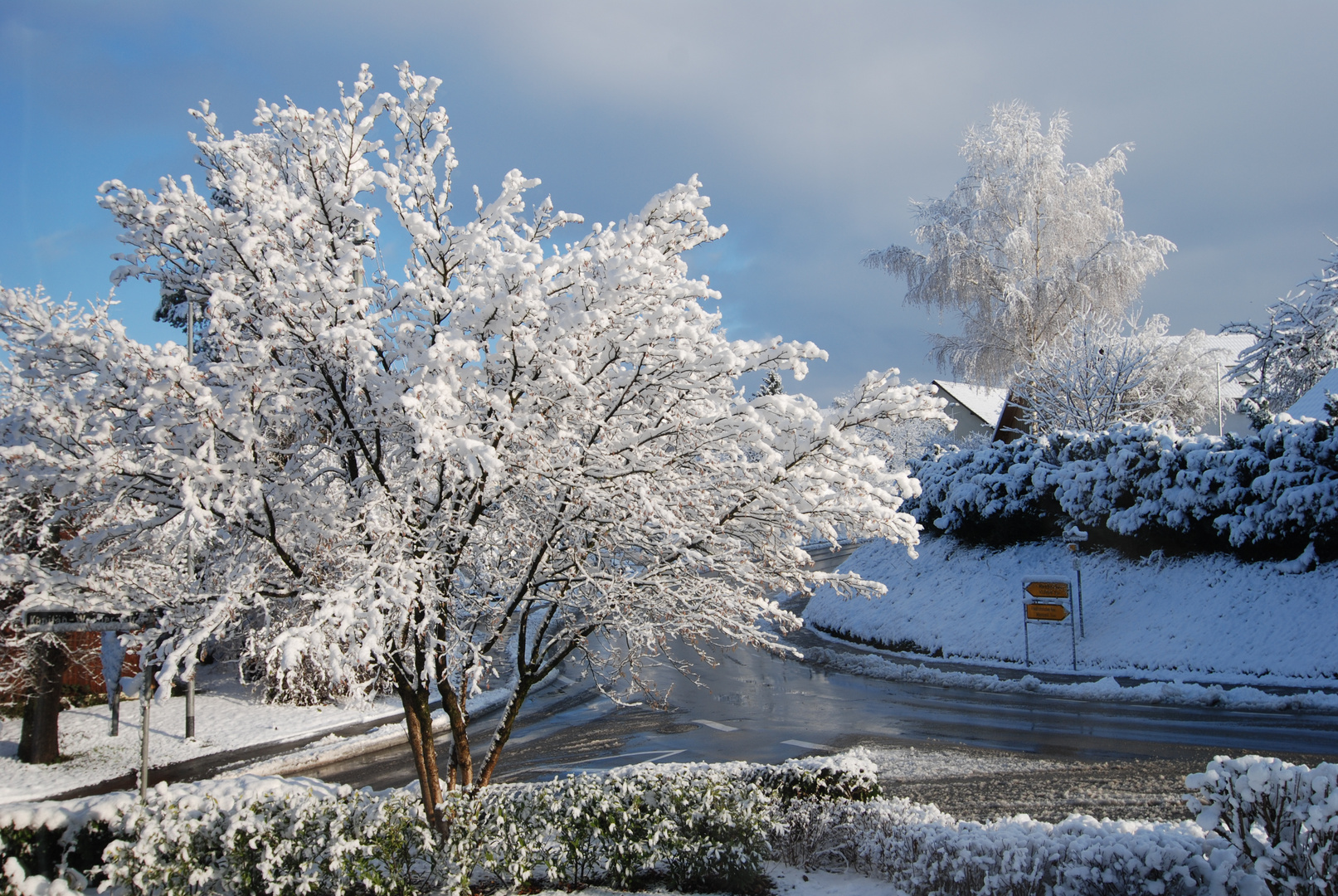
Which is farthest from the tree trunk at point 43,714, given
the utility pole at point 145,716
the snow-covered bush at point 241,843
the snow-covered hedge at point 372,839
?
the snow-covered bush at point 241,843

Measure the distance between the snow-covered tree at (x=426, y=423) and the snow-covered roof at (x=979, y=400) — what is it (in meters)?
42.7

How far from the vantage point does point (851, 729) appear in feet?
39.6

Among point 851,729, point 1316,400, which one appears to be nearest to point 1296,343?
point 1316,400

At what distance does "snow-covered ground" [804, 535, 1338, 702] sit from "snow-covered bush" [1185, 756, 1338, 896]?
10.5 m

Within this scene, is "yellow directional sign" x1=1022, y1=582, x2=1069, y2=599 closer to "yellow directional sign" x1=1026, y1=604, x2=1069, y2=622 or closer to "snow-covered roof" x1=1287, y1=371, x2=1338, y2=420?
"yellow directional sign" x1=1026, y1=604, x2=1069, y2=622

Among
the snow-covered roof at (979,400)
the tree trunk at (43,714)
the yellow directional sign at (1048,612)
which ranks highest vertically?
the snow-covered roof at (979,400)

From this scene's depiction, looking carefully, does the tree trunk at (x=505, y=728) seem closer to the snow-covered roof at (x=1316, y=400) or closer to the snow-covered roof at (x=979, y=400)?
the snow-covered roof at (x=1316, y=400)

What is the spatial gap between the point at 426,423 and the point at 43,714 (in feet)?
38.8

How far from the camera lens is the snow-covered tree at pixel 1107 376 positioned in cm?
2509

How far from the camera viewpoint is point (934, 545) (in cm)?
2295

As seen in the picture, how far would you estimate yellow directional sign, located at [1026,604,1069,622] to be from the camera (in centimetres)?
1602

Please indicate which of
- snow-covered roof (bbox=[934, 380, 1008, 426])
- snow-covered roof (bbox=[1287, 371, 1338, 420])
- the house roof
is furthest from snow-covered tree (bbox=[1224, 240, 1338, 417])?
snow-covered roof (bbox=[934, 380, 1008, 426])

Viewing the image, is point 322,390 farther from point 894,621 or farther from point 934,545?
point 934,545

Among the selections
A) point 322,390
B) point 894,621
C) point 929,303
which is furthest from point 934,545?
point 322,390
